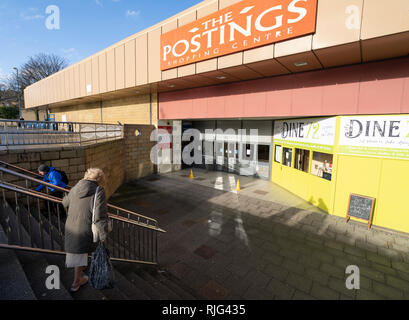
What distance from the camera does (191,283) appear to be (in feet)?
13.4

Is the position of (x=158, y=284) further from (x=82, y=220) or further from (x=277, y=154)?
(x=277, y=154)

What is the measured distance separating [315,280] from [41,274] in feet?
15.8

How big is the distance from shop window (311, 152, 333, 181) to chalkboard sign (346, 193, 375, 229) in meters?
1.07

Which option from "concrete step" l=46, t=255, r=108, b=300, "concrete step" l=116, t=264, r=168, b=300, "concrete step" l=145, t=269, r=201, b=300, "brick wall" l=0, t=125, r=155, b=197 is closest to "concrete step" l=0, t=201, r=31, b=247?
"concrete step" l=46, t=255, r=108, b=300

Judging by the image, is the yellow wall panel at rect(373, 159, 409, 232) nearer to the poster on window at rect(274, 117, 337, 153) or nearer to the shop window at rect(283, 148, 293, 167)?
the poster on window at rect(274, 117, 337, 153)

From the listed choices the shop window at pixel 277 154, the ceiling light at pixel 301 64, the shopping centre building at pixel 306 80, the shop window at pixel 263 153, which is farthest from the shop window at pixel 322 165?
the shop window at pixel 263 153

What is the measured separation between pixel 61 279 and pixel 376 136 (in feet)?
27.3

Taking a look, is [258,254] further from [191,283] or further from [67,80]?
[67,80]

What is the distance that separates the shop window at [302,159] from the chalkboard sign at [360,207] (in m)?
2.43

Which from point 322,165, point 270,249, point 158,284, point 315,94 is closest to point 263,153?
point 322,165

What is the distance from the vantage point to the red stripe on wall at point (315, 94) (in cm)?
598

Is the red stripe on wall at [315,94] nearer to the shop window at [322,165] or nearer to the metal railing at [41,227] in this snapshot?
the shop window at [322,165]

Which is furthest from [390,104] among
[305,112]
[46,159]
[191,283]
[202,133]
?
[202,133]

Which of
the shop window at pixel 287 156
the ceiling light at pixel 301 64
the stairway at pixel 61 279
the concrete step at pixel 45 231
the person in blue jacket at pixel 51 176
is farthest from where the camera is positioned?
the shop window at pixel 287 156
